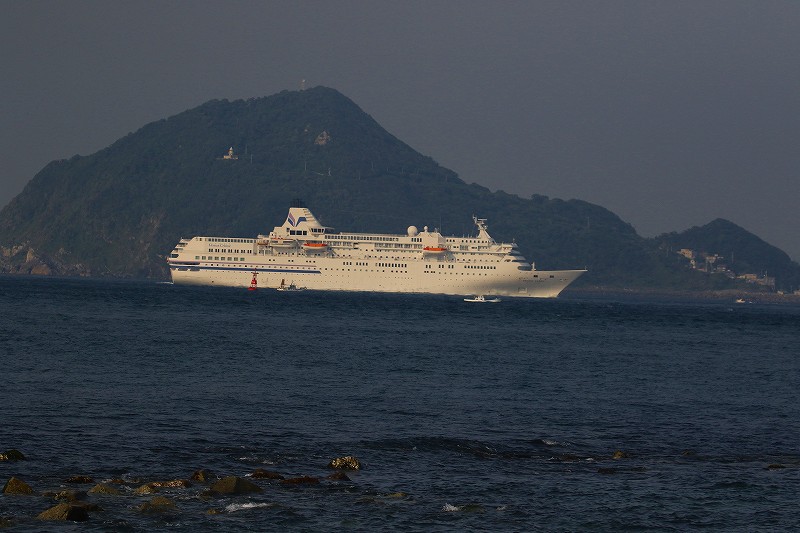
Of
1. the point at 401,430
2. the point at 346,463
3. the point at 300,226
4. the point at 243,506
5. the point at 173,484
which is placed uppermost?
the point at 300,226

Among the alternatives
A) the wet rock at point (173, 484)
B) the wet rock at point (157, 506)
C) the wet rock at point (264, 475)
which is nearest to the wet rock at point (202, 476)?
the wet rock at point (173, 484)

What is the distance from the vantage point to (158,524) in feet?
60.1

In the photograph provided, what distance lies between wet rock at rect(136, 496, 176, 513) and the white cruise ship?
121246mm

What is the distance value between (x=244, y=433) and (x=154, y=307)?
62.5 m

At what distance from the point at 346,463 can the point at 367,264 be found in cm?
11993

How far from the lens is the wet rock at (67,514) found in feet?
59.9

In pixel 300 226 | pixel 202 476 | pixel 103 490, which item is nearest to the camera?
A: pixel 103 490

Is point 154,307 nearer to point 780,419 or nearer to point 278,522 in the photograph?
point 780,419

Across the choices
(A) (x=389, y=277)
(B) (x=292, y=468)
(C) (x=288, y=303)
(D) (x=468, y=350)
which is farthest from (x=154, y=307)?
(B) (x=292, y=468)

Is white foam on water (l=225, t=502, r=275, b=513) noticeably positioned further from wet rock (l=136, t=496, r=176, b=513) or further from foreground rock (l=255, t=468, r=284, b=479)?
foreground rock (l=255, t=468, r=284, b=479)

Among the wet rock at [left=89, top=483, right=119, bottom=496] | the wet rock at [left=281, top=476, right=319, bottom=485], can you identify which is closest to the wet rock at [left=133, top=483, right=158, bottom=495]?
the wet rock at [left=89, top=483, right=119, bottom=496]

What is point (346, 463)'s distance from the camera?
23188 mm

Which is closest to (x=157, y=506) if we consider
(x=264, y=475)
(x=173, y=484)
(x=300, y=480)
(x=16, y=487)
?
(x=173, y=484)

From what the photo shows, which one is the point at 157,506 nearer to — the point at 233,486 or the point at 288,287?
the point at 233,486
